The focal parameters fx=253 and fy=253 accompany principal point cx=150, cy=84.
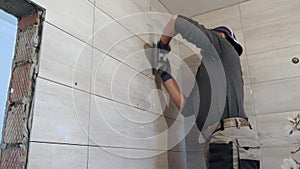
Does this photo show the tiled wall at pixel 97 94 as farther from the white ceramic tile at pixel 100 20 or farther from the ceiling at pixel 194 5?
the ceiling at pixel 194 5

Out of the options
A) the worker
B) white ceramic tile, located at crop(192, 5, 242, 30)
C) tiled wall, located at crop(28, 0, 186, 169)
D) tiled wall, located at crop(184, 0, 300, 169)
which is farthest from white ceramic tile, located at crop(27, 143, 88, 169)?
white ceramic tile, located at crop(192, 5, 242, 30)

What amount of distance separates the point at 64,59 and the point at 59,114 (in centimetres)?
18

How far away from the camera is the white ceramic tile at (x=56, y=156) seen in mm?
678

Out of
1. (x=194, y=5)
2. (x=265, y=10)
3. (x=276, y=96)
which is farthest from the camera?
(x=194, y=5)

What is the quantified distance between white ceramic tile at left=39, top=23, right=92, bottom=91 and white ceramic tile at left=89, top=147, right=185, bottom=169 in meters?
0.25

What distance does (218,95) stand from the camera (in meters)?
1.20

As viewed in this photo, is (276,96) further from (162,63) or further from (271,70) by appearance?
(162,63)

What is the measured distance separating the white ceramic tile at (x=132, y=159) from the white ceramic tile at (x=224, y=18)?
88 centimetres

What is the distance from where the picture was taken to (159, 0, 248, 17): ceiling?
161 cm

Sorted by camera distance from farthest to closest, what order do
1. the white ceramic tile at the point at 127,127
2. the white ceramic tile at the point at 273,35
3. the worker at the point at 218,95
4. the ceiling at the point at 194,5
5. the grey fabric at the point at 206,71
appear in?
1. the ceiling at the point at 194,5
2. the white ceramic tile at the point at 273,35
3. the grey fabric at the point at 206,71
4. the worker at the point at 218,95
5. the white ceramic tile at the point at 127,127

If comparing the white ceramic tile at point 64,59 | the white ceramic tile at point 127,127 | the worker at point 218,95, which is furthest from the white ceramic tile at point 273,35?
the white ceramic tile at point 64,59

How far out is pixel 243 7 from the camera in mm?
1620

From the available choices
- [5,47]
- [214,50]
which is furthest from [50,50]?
[214,50]

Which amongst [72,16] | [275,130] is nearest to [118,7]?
[72,16]
